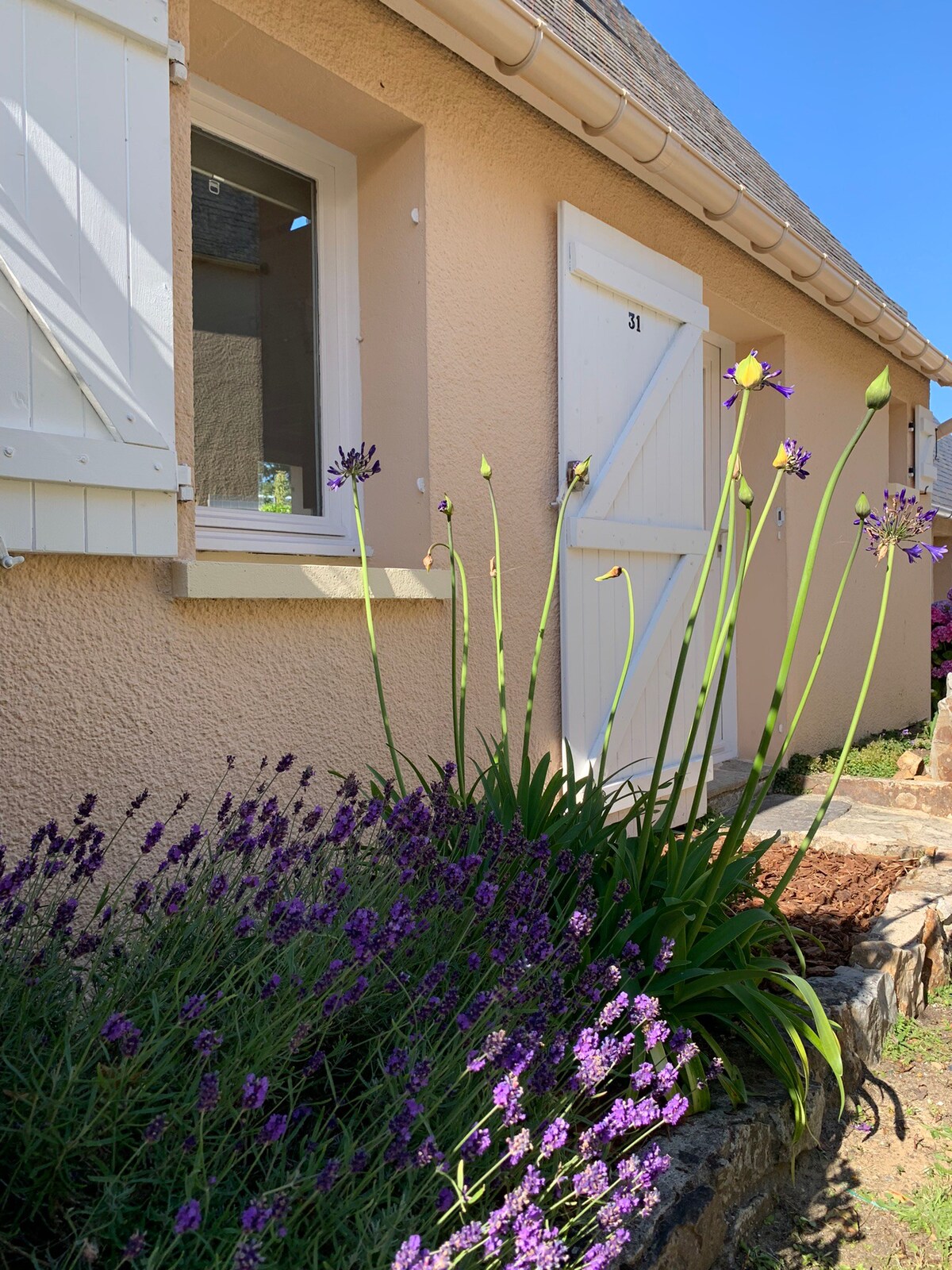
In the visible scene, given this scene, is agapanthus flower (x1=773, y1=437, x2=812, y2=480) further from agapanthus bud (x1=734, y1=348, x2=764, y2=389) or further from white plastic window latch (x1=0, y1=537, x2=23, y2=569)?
white plastic window latch (x1=0, y1=537, x2=23, y2=569)

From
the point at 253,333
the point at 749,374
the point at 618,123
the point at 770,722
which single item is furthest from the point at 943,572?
the point at 749,374

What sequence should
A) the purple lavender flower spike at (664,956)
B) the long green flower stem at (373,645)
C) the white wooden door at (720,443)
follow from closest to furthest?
the purple lavender flower spike at (664,956), the long green flower stem at (373,645), the white wooden door at (720,443)

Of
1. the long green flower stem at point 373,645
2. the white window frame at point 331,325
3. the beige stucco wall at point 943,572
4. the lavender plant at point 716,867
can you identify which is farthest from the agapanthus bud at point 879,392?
the beige stucco wall at point 943,572

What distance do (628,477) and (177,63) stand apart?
2.33 m

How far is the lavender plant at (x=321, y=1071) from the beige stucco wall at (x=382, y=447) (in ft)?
1.75

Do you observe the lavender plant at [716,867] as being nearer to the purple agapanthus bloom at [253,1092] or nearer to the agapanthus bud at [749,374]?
the agapanthus bud at [749,374]

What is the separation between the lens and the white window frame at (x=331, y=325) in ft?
10.6

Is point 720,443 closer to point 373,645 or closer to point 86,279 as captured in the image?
point 373,645

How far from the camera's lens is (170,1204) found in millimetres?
1139

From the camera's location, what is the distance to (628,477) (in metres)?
4.11

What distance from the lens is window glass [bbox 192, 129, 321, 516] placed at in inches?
122

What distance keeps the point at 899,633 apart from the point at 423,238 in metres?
5.61

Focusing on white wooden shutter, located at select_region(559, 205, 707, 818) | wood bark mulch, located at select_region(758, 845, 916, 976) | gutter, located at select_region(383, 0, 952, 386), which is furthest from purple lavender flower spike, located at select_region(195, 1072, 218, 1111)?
gutter, located at select_region(383, 0, 952, 386)

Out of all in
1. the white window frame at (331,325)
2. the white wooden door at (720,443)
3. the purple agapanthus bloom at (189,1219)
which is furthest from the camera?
the white wooden door at (720,443)
